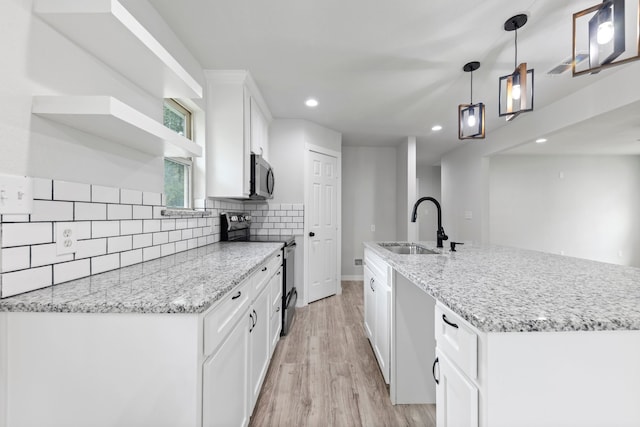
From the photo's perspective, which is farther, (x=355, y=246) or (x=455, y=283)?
(x=355, y=246)

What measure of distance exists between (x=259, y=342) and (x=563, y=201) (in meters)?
6.65

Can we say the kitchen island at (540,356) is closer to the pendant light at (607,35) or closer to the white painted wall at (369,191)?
the pendant light at (607,35)

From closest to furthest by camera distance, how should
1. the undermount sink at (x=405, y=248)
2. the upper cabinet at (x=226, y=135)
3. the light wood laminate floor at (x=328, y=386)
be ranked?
the light wood laminate floor at (x=328, y=386), the undermount sink at (x=405, y=248), the upper cabinet at (x=226, y=135)

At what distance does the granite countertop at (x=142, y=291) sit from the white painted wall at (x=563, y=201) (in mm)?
5820

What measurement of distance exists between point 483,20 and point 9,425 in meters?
2.94

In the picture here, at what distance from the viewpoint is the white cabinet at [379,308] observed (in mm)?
1785

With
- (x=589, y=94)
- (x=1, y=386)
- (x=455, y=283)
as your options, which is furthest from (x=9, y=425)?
(x=589, y=94)

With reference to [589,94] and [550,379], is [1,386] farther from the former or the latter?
[589,94]

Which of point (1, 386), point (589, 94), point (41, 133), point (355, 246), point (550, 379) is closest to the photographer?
point (550, 379)

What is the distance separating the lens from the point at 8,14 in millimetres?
886

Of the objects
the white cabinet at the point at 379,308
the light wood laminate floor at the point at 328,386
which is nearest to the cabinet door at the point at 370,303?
the white cabinet at the point at 379,308

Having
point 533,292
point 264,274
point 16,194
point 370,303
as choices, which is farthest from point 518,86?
point 16,194

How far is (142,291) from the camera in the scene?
0.94m

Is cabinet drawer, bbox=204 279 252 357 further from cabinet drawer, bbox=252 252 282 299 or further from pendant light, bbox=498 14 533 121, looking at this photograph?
pendant light, bbox=498 14 533 121
